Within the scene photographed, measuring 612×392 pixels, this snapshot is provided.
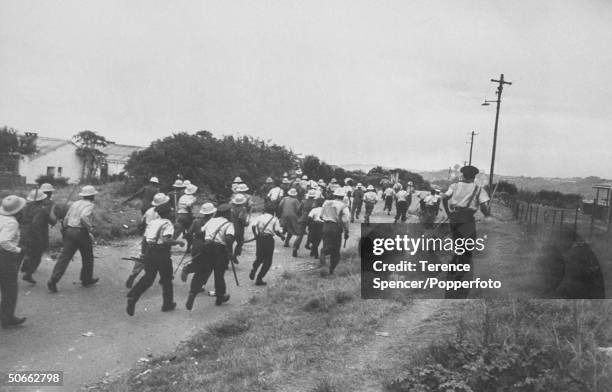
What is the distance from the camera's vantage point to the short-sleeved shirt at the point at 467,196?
21.8 feet

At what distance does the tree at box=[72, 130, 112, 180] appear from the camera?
42.8 feet

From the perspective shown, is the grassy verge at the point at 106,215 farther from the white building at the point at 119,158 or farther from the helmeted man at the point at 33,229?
the white building at the point at 119,158

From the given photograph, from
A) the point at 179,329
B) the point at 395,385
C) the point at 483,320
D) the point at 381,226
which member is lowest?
the point at 179,329

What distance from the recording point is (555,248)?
920 centimetres

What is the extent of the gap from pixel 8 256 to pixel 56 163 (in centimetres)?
824

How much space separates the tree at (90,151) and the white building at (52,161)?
0.57 feet

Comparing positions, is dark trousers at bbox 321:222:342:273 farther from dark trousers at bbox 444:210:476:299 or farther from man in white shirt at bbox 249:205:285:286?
dark trousers at bbox 444:210:476:299

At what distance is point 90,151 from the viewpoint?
15.2m

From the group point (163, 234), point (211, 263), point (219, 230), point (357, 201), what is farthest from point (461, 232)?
point (357, 201)

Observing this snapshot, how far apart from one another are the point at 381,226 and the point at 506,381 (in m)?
3.35

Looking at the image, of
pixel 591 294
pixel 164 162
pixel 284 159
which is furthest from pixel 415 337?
pixel 284 159

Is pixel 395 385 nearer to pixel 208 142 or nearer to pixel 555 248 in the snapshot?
pixel 555 248

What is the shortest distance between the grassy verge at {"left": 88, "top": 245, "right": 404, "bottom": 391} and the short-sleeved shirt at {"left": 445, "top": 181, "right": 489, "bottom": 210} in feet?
5.27

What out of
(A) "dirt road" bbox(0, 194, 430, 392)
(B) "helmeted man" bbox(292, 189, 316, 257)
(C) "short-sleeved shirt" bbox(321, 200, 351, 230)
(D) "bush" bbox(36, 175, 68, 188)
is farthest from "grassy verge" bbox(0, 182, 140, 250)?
(C) "short-sleeved shirt" bbox(321, 200, 351, 230)
